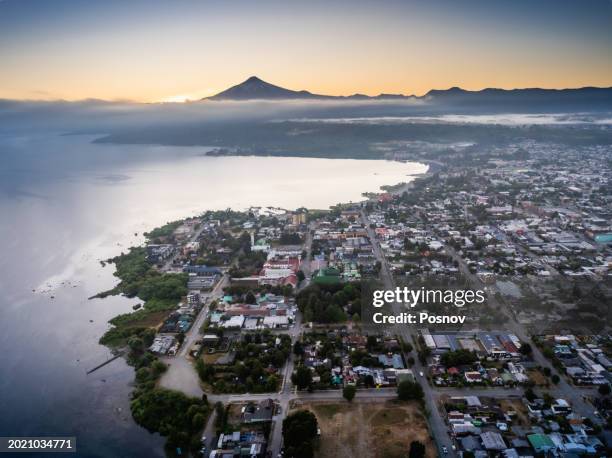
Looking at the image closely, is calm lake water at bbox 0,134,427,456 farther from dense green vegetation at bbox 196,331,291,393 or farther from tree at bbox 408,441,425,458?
tree at bbox 408,441,425,458

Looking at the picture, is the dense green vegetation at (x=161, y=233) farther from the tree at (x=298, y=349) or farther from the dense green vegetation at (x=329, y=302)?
the tree at (x=298, y=349)

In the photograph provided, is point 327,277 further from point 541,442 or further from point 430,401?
point 541,442

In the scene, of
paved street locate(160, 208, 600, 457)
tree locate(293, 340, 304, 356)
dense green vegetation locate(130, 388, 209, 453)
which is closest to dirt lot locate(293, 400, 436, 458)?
paved street locate(160, 208, 600, 457)

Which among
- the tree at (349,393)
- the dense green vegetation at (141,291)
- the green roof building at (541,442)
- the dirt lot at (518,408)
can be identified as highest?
the tree at (349,393)

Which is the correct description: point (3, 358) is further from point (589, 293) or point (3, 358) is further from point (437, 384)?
Result: point (589, 293)

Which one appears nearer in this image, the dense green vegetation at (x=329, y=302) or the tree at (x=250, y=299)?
the dense green vegetation at (x=329, y=302)

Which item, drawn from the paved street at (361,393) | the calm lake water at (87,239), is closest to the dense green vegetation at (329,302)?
the paved street at (361,393)

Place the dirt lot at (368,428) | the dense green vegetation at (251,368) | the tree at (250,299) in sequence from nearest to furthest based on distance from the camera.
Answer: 1. the dirt lot at (368,428)
2. the dense green vegetation at (251,368)
3. the tree at (250,299)
